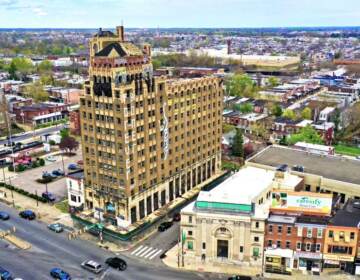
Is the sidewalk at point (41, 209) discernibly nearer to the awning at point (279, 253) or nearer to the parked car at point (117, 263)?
the parked car at point (117, 263)

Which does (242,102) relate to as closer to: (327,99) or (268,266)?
(327,99)

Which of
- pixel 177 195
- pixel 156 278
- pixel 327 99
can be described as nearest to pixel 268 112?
pixel 327 99

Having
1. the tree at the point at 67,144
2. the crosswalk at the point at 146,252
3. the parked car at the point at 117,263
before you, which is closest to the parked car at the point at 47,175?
the tree at the point at 67,144

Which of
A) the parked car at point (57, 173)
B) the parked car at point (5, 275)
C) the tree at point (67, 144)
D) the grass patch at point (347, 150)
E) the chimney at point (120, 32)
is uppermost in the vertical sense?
the chimney at point (120, 32)

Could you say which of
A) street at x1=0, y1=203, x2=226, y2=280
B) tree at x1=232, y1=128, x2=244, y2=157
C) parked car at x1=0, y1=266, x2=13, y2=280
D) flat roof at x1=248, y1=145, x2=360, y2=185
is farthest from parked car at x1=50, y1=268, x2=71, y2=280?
tree at x1=232, y1=128, x2=244, y2=157

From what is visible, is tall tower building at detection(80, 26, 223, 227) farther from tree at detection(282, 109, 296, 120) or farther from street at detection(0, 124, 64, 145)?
street at detection(0, 124, 64, 145)

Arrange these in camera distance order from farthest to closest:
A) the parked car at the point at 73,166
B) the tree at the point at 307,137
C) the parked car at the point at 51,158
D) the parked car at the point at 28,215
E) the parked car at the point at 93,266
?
the parked car at the point at 51,158
the tree at the point at 307,137
the parked car at the point at 73,166
the parked car at the point at 28,215
the parked car at the point at 93,266

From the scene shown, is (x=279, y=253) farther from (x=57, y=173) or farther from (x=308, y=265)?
(x=57, y=173)
